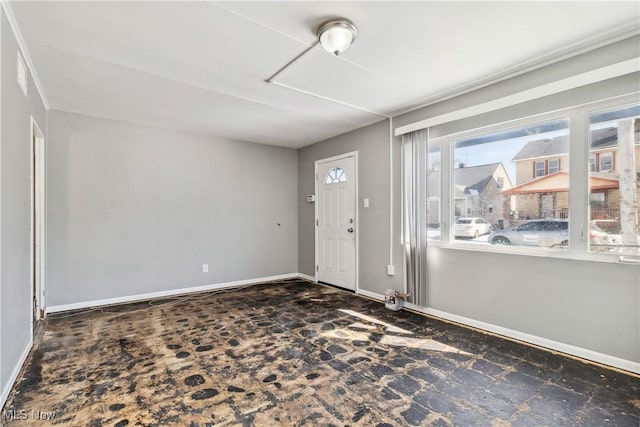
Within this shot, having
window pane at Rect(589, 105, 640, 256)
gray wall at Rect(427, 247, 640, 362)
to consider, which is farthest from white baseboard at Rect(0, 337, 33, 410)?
window pane at Rect(589, 105, 640, 256)

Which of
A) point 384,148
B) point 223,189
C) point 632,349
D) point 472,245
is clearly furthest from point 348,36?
point 223,189

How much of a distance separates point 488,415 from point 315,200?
4.05 m

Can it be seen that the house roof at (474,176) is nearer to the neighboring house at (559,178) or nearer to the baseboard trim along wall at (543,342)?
the neighboring house at (559,178)

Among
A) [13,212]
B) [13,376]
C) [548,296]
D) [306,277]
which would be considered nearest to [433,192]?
[548,296]

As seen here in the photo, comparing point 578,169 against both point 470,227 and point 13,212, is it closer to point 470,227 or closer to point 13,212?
point 470,227

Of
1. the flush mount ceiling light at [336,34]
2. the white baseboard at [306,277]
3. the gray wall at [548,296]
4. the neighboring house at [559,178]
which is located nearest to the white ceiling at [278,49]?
the flush mount ceiling light at [336,34]

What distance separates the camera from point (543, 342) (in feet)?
8.92

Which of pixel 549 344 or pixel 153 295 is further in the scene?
pixel 153 295

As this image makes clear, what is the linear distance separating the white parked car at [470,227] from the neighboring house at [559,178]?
0.33 meters

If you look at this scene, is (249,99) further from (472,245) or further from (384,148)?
(472,245)

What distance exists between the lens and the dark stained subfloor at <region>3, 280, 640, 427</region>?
1.84 metres

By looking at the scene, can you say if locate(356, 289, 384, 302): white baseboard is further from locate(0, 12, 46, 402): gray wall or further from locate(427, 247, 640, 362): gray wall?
locate(0, 12, 46, 402): gray wall

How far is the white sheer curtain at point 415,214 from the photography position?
3609mm

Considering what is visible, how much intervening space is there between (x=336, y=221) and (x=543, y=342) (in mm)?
3064
